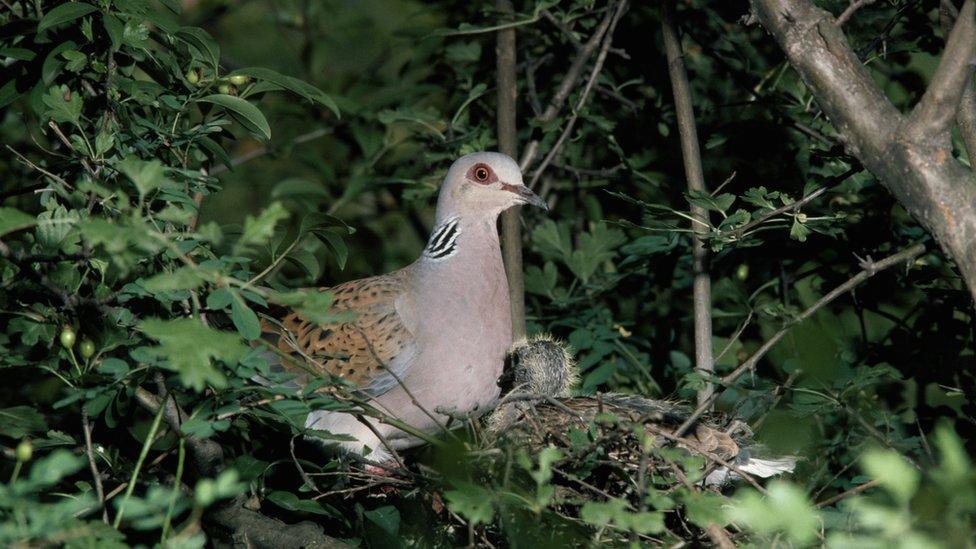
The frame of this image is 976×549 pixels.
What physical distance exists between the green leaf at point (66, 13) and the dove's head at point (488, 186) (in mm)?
1345

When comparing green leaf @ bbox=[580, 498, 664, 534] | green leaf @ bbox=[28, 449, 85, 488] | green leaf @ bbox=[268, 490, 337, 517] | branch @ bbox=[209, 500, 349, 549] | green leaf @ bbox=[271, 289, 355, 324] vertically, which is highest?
green leaf @ bbox=[271, 289, 355, 324]

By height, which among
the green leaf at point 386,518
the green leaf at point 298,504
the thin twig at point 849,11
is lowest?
the green leaf at point 386,518

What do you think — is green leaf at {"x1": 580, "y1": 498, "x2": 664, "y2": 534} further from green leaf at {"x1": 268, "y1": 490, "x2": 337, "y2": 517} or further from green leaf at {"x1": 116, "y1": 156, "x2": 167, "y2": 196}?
green leaf at {"x1": 268, "y1": 490, "x2": 337, "y2": 517}

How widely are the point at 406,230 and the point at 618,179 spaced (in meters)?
2.93

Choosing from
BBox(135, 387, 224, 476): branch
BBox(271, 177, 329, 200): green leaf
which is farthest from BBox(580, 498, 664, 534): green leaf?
BBox(271, 177, 329, 200): green leaf

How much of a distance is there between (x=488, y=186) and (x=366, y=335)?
2.12 ft

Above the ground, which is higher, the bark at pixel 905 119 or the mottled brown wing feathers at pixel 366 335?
the bark at pixel 905 119

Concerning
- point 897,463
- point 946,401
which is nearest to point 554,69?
point 946,401

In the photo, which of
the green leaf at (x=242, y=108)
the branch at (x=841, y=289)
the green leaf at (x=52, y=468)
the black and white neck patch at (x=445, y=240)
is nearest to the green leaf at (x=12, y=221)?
Result: the green leaf at (x=52, y=468)

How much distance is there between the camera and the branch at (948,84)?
77.4 inches

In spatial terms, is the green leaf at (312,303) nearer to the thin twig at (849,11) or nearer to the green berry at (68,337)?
the green berry at (68,337)

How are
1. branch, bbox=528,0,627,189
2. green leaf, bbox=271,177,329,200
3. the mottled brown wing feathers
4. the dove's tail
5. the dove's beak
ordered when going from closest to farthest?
the dove's tail
the mottled brown wing feathers
the dove's beak
branch, bbox=528,0,627,189
green leaf, bbox=271,177,329,200

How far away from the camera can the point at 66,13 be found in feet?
8.61

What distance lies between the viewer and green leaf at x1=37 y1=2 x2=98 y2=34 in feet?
8.48
